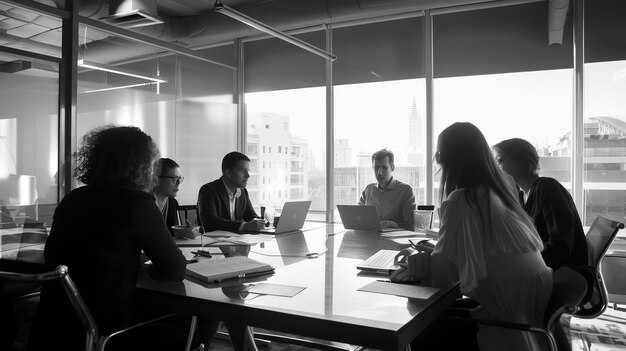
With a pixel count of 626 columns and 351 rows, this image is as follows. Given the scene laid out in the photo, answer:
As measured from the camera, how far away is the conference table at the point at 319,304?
1.33 metres

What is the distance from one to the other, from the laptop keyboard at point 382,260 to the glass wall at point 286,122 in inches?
151

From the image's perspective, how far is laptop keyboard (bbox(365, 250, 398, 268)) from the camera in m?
2.14

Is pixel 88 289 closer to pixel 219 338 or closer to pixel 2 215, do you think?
pixel 219 338

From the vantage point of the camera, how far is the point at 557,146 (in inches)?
199

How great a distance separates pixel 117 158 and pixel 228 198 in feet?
7.53

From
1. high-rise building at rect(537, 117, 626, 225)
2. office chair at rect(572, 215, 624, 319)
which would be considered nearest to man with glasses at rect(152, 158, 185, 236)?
office chair at rect(572, 215, 624, 319)

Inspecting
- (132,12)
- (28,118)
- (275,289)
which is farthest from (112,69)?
(275,289)

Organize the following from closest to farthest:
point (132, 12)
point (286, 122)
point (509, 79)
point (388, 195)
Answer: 1. point (132, 12)
2. point (388, 195)
3. point (509, 79)
4. point (286, 122)

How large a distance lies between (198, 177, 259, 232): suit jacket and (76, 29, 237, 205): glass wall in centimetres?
151

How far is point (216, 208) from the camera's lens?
13.2 ft

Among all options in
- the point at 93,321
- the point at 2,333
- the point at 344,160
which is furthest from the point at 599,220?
the point at 344,160

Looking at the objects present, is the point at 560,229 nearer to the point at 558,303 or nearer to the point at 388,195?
the point at 558,303

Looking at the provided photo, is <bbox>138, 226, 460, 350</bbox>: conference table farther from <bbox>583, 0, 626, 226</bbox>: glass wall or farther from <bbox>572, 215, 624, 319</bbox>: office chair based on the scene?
<bbox>583, 0, 626, 226</bbox>: glass wall

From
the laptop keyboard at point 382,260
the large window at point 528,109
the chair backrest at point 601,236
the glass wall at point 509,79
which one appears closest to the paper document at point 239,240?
the laptop keyboard at point 382,260
